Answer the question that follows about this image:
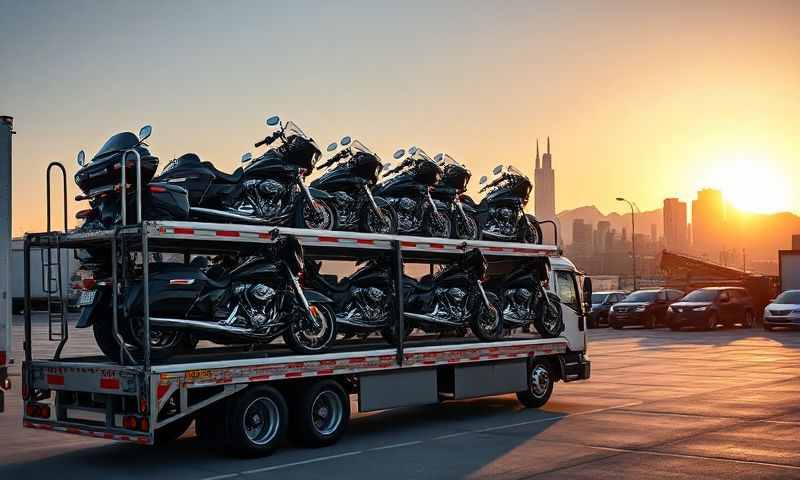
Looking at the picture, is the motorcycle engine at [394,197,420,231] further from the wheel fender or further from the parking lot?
the parking lot

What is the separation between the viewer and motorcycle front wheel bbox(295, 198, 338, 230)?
13.0 metres

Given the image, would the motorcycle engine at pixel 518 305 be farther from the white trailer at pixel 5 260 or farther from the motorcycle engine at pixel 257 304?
the white trailer at pixel 5 260

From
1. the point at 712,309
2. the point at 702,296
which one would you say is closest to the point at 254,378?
Answer: the point at 712,309

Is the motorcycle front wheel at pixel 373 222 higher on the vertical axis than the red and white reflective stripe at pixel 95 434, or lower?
higher

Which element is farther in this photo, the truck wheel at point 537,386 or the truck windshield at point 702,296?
the truck windshield at point 702,296

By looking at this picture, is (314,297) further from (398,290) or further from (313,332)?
(398,290)

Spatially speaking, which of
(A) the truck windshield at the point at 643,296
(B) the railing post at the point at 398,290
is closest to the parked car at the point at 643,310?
(A) the truck windshield at the point at 643,296

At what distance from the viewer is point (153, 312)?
10.8 meters

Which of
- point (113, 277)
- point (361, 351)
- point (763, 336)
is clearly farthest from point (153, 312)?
point (763, 336)

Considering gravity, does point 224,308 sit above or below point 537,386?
above

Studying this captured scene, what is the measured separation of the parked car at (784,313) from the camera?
34.7 m

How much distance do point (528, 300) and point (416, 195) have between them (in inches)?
103

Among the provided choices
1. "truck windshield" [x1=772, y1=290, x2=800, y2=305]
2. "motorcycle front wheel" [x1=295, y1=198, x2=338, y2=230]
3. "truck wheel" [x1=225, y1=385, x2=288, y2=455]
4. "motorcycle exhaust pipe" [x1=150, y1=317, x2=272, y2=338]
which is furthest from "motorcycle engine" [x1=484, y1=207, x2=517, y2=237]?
"truck windshield" [x1=772, y1=290, x2=800, y2=305]

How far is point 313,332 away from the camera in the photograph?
40.4ft
